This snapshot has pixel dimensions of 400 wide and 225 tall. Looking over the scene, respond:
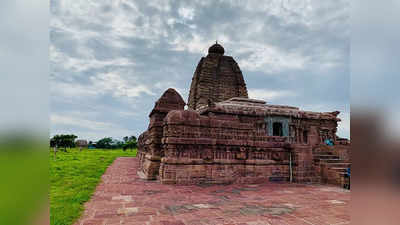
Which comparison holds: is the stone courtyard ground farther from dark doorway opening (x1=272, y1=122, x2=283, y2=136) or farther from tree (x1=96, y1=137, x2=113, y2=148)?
tree (x1=96, y1=137, x2=113, y2=148)

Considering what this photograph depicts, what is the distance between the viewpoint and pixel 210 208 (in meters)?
5.11

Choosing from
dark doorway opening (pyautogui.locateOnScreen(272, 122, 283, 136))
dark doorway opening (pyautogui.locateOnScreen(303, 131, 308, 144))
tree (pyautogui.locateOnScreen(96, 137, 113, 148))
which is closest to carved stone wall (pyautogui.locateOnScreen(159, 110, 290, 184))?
dark doorway opening (pyautogui.locateOnScreen(272, 122, 283, 136))

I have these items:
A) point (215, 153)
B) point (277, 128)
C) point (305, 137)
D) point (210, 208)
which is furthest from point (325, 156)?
point (210, 208)

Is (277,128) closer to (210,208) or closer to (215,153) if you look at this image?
(215,153)

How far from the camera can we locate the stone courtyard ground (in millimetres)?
4242

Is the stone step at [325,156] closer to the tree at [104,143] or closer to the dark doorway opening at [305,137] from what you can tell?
the dark doorway opening at [305,137]

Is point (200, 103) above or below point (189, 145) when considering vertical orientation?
above

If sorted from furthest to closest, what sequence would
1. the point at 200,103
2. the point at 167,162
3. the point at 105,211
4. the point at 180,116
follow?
the point at 200,103, the point at 180,116, the point at 167,162, the point at 105,211

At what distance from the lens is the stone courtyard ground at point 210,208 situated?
13.9 ft

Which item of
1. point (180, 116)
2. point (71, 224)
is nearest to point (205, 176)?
point (180, 116)

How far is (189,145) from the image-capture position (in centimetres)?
920

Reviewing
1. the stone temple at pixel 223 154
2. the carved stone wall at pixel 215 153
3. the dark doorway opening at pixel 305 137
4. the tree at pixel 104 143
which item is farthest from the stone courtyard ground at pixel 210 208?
the tree at pixel 104 143
